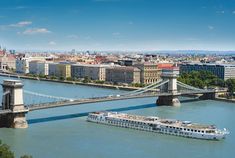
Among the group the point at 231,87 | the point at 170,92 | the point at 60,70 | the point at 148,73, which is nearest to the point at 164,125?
the point at 170,92

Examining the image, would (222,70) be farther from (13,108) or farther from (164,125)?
(13,108)

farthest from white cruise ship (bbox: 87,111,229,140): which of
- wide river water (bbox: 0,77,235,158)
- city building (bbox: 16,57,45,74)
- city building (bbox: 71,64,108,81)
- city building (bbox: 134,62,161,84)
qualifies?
city building (bbox: 16,57,45,74)

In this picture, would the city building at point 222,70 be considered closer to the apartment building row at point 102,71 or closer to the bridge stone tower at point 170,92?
the apartment building row at point 102,71

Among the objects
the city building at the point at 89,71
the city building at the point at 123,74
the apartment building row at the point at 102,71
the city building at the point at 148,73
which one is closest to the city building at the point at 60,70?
the apartment building row at the point at 102,71

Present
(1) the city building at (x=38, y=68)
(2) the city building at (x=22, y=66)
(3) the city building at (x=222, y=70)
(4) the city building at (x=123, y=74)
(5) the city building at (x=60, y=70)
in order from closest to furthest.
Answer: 1. (4) the city building at (x=123, y=74)
2. (3) the city building at (x=222, y=70)
3. (5) the city building at (x=60, y=70)
4. (1) the city building at (x=38, y=68)
5. (2) the city building at (x=22, y=66)

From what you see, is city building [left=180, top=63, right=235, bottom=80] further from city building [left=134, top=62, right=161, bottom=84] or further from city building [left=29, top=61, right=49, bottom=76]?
city building [left=29, top=61, right=49, bottom=76]

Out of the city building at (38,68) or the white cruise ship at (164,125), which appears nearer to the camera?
the white cruise ship at (164,125)
